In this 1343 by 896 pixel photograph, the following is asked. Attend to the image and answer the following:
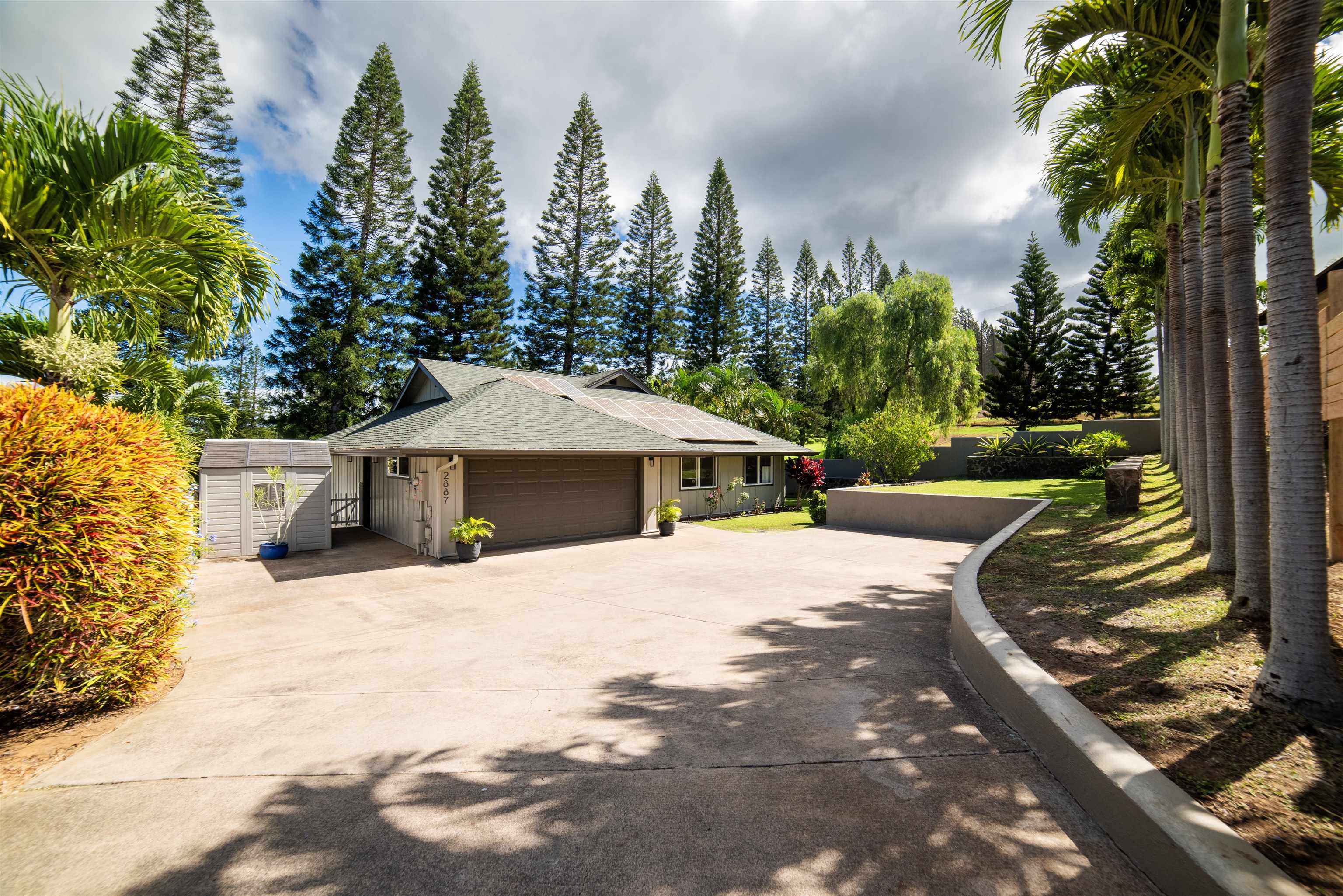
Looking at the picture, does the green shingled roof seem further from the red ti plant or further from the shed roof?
the red ti plant

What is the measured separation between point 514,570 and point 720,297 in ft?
101

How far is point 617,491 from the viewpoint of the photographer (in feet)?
48.6

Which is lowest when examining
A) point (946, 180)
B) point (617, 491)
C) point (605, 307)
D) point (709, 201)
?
point (617, 491)

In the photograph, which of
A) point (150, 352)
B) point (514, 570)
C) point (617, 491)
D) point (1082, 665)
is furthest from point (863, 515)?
point (150, 352)

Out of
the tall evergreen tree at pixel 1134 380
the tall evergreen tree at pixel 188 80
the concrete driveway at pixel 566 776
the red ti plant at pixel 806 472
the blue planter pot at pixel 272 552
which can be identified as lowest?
the concrete driveway at pixel 566 776

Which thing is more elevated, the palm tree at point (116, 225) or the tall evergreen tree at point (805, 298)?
the tall evergreen tree at point (805, 298)

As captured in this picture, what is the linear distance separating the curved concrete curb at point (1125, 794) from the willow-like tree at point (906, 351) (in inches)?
950

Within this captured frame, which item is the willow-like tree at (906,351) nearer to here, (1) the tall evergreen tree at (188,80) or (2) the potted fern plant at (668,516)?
(2) the potted fern plant at (668,516)

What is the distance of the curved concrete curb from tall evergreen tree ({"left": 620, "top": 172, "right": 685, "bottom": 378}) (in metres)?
33.3

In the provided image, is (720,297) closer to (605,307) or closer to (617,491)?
(605,307)

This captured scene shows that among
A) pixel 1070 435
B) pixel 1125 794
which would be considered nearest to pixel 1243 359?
pixel 1125 794

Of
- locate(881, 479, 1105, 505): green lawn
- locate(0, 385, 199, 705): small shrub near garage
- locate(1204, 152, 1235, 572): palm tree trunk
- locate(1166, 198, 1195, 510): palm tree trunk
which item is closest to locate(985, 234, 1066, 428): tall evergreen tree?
locate(881, 479, 1105, 505): green lawn

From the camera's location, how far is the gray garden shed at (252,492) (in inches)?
462

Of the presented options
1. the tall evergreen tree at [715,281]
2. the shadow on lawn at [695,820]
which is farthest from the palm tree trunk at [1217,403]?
the tall evergreen tree at [715,281]
